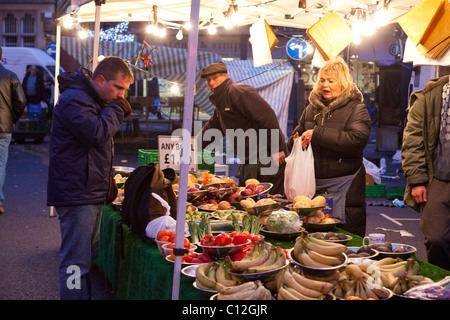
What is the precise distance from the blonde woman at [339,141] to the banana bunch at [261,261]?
2.04 m

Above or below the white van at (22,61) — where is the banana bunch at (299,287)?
below

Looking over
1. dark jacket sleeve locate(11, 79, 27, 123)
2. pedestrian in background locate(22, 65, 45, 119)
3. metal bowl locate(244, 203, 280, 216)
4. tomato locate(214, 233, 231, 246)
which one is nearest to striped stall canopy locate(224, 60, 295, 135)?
pedestrian in background locate(22, 65, 45, 119)

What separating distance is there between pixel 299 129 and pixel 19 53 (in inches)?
784

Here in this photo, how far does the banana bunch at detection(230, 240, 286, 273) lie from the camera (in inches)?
110

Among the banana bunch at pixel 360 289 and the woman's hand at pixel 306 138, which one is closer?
the banana bunch at pixel 360 289

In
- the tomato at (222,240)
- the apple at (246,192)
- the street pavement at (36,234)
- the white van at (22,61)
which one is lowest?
the street pavement at (36,234)

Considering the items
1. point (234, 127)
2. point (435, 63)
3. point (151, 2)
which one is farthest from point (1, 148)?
point (435, 63)

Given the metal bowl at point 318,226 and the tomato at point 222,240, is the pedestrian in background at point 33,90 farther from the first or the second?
the tomato at point 222,240

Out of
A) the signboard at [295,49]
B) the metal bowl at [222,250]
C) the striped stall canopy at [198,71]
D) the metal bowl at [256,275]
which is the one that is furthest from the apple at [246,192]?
Answer: the striped stall canopy at [198,71]

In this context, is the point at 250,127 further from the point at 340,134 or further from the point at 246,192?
the point at 340,134

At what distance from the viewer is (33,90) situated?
20750mm

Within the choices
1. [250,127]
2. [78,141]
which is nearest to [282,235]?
[78,141]

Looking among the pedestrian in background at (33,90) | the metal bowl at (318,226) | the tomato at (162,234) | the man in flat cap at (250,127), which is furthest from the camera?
the pedestrian in background at (33,90)

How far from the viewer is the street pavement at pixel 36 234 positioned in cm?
544
